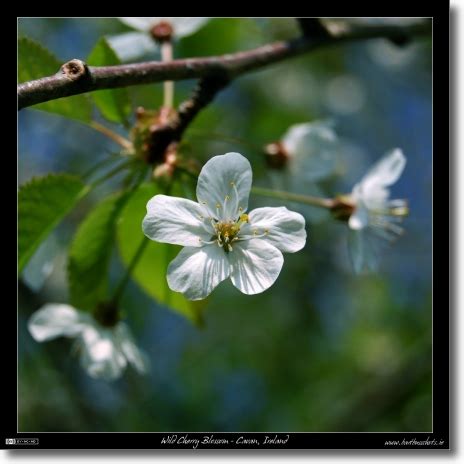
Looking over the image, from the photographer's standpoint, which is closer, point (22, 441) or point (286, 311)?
point (22, 441)

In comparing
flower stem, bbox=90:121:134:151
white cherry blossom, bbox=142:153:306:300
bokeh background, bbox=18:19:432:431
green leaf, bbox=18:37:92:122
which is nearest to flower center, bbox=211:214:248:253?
white cherry blossom, bbox=142:153:306:300

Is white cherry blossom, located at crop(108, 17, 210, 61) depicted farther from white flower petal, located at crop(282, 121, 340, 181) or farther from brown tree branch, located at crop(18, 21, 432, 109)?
white flower petal, located at crop(282, 121, 340, 181)

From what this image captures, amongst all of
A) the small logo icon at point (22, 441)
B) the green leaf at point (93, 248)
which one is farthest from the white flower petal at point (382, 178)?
the small logo icon at point (22, 441)

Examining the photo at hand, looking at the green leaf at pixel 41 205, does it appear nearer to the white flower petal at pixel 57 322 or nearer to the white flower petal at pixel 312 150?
the white flower petal at pixel 57 322

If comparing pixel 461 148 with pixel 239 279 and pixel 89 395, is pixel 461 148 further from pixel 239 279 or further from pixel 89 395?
pixel 89 395

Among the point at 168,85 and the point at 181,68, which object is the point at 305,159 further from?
the point at 181,68

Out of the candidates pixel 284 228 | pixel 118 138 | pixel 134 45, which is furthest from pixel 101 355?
pixel 134 45
